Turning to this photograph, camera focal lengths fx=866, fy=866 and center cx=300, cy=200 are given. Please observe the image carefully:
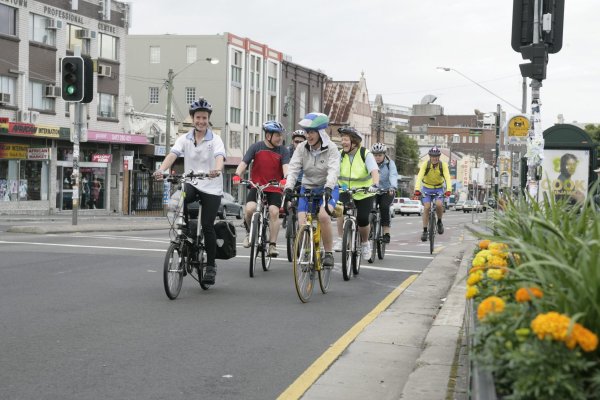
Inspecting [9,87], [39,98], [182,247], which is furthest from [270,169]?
[39,98]

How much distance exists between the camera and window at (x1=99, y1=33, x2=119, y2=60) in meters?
45.5

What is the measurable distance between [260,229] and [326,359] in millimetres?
5097

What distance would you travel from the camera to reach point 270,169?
1186cm

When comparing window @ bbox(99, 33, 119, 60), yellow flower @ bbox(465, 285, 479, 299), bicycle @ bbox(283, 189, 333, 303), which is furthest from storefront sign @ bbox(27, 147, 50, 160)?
yellow flower @ bbox(465, 285, 479, 299)

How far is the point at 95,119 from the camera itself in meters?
44.7

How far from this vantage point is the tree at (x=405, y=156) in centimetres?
11388

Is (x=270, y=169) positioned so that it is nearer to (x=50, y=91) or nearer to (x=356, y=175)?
(x=356, y=175)

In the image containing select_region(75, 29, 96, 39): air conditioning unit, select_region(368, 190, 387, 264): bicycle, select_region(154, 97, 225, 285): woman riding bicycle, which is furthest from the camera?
select_region(75, 29, 96, 39): air conditioning unit

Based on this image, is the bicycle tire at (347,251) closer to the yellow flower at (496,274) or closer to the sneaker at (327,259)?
the sneaker at (327,259)

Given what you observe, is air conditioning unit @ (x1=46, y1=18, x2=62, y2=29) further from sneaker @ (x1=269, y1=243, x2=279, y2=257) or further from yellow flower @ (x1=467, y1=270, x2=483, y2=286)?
yellow flower @ (x1=467, y1=270, x2=483, y2=286)

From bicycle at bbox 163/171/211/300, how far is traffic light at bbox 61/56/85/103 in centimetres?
1244

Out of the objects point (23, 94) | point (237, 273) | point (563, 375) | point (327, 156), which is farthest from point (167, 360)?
point (23, 94)

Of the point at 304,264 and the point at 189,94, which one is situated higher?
the point at 189,94

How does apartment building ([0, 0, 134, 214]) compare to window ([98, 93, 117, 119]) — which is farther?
window ([98, 93, 117, 119])
